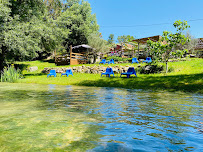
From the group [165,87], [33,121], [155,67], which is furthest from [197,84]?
[33,121]

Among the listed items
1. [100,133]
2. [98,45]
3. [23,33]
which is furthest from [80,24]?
[100,133]

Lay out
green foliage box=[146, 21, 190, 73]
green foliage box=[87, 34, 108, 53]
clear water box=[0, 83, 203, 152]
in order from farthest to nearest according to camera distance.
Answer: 1. green foliage box=[87, 34, 108, 53]
2. green foliage box=[146, 21, 190, 73]
3. clear water box=[0, 83, 203, 152]

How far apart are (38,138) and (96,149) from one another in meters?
0.82

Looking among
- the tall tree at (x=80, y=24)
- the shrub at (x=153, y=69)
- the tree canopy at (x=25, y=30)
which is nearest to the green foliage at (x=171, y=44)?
the shrub at (x=153, y=69)

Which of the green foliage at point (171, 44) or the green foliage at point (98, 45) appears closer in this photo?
the green foliage at point (171, 44)

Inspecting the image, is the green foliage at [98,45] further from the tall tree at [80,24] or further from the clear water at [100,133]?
the clear water at [100,133]

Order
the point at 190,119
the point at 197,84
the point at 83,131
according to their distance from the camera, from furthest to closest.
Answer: the point at 197,84, the point at 190,119, the point at 83,131

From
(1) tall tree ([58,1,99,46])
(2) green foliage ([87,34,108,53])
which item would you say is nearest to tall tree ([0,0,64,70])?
(2) green foliage ([87,34,108,53])

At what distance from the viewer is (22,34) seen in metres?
15.8

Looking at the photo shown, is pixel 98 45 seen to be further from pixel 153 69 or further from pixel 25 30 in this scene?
pixel 153 69

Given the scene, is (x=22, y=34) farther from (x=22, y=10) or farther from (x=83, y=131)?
(x=83, y=131)

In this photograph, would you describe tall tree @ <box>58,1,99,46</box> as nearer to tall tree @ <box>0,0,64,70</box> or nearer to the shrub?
tall tree @ <box>0,0,64,70</box>

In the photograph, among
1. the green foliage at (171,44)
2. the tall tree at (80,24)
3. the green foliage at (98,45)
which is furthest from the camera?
the tall tree at (80,24)

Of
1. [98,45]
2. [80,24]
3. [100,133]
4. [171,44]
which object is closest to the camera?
[100,133]
